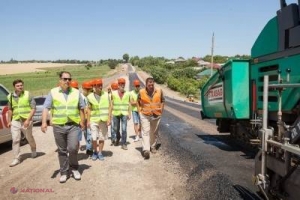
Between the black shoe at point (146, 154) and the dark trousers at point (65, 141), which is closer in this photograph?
the dark trousers at point (65, 141)

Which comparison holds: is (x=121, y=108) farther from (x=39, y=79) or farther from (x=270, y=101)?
(x=39, y=79)

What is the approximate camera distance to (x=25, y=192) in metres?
5.95

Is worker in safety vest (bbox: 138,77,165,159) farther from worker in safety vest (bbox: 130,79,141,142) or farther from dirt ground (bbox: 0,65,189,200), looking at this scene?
worker in safety vest (bbox: 130,79,141,142)

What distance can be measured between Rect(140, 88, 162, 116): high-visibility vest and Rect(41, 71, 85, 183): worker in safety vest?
85.2 inches

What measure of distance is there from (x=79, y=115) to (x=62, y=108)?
379mm

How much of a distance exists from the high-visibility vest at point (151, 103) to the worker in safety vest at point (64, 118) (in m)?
2.16

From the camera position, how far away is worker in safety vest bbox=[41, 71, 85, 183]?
6387 millimetres

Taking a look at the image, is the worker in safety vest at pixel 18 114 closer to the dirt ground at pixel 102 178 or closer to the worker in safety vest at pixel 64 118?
the dirt ground at pixel 102 178

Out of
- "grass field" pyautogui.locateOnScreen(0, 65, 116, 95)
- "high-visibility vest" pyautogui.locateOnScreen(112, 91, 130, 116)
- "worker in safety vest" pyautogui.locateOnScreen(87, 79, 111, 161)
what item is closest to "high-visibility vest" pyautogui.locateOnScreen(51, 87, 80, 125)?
"worker in safety vest" pyautogui.locateOnScreen(87, 79, 111, 161)

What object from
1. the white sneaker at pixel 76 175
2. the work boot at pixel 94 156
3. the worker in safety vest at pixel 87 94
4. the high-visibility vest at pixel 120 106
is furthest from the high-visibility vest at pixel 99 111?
the white sneaker at pixel 76 175

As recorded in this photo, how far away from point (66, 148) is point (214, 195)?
301 cm

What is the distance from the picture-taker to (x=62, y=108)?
6418 millimetres

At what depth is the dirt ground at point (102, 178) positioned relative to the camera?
5.82 m

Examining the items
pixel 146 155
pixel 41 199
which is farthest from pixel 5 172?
pixel 146 155
